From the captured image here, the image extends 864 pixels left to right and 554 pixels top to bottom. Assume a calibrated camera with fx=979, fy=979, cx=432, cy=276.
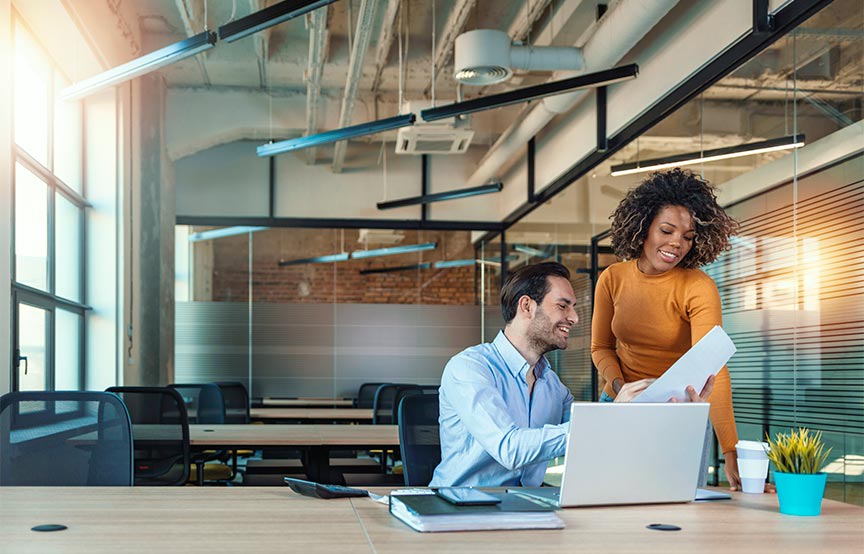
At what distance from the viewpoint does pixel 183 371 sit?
10.6 metres

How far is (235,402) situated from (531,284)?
4.64m

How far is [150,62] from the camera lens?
549 centimetres

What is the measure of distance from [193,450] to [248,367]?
5514 mm

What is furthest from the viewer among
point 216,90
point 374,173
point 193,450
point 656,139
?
point 374,173

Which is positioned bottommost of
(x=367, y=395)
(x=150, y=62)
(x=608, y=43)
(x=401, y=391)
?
(x=367, y=395)

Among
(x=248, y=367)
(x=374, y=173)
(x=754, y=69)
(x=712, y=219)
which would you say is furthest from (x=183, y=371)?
(x=712, y=219)

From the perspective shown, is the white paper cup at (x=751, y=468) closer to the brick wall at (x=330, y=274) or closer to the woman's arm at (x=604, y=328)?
the woman's arm at (x=604, y=328)

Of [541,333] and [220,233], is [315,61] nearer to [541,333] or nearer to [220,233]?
[220,233]

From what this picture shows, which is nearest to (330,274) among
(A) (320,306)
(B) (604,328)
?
(A) (320,306)

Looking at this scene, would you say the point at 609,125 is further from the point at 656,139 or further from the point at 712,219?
the point at 712,219

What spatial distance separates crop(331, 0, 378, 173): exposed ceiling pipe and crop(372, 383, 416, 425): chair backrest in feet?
8.09

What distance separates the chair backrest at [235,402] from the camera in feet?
22.9

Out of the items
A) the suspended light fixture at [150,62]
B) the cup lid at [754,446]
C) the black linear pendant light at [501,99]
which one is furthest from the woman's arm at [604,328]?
the suspended light fixture at [150,62]

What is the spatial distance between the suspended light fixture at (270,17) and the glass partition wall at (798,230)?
2291mm
